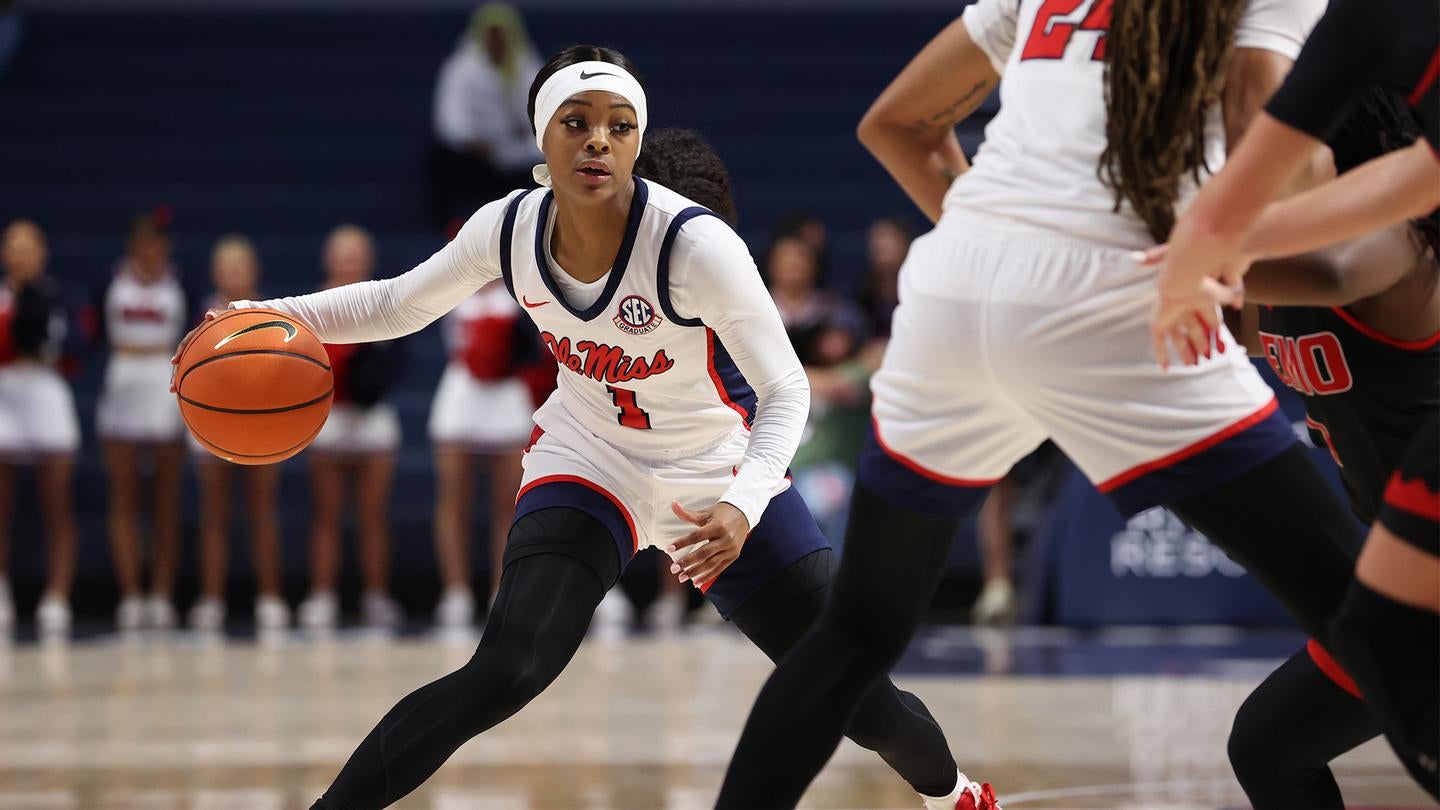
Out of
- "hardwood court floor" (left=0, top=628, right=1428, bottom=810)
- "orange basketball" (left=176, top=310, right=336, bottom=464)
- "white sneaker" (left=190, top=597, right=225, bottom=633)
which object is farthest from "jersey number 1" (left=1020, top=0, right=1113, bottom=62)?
"white sneaker" (left=190, top=597, right=225, bottom=633)

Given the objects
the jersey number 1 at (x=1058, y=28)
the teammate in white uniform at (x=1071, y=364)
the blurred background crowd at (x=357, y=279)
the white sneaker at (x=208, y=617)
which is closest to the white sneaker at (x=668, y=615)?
the blurred background crowd at (x=357, y=279)

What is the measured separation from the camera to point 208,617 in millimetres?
9117

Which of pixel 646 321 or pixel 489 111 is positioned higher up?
pixel 646 321

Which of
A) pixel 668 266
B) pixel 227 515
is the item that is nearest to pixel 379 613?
pixel 227 515

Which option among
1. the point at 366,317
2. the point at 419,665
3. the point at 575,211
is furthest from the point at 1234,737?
the point at 419,665

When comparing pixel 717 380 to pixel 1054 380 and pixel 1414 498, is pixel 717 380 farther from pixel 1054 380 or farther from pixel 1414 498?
pixel 1414 498

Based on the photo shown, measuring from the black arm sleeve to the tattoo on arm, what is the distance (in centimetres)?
70

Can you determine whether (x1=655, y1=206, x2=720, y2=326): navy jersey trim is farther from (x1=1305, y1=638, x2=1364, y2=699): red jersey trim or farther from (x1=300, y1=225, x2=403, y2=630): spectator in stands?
(x1=300, y1=225, x2=403, y2=630): spectator in stands

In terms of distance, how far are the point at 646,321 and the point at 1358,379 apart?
1.38 metres

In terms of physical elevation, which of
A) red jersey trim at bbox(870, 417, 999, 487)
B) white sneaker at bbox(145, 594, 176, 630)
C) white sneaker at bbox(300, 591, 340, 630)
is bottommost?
white sneaker at bbox(300, 591, 340, 630)

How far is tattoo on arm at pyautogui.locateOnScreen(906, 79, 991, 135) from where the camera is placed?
9.61 feet

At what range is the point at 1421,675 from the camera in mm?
2414

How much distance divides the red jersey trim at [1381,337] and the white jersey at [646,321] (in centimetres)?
103

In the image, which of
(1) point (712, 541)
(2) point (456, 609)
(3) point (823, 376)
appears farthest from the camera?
(2) point (456, 609)
